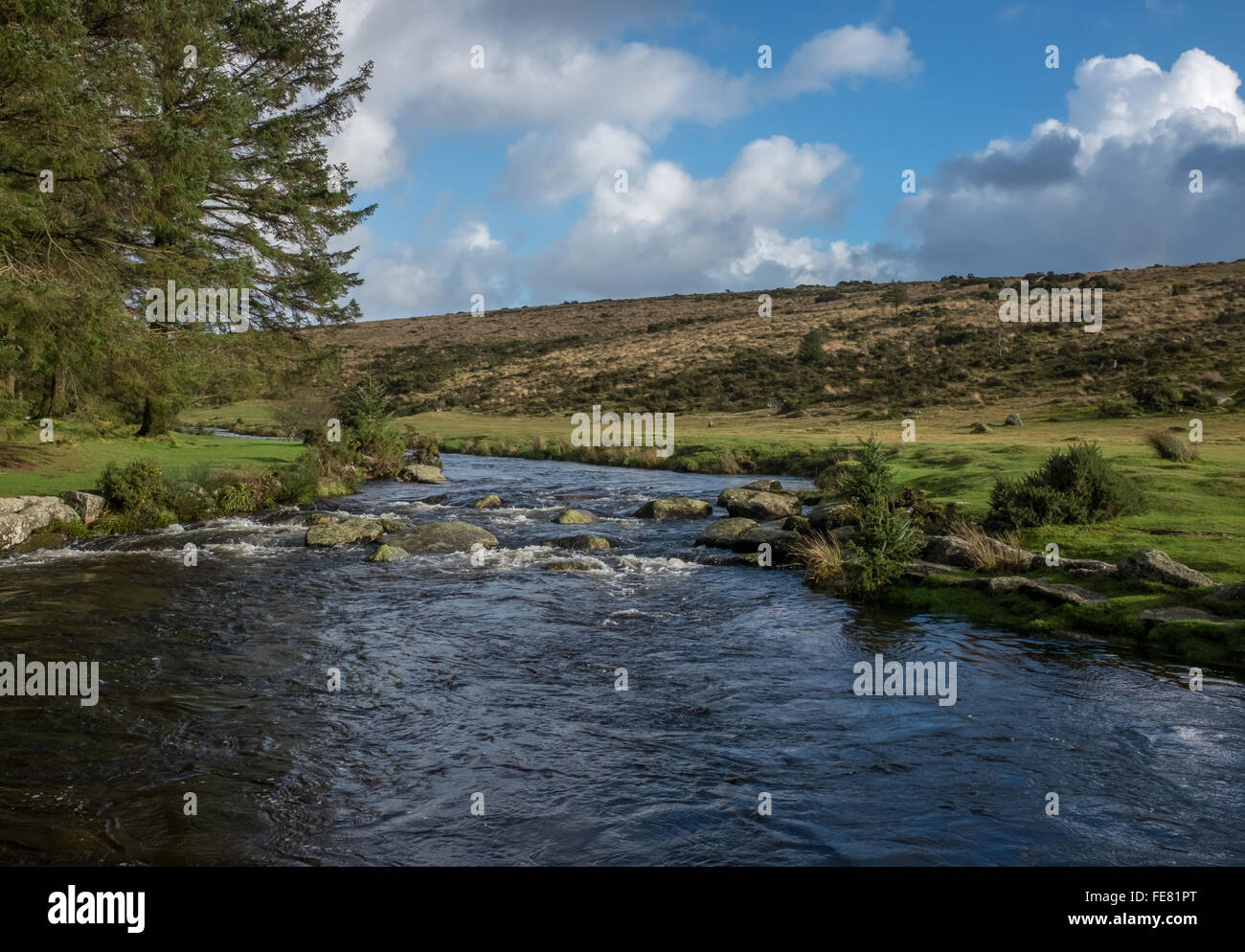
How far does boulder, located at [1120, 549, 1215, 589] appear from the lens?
13117mm

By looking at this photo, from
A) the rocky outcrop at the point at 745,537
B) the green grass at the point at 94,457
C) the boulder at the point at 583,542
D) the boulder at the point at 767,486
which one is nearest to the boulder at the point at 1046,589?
the rocky outcrop at the point at 745,537

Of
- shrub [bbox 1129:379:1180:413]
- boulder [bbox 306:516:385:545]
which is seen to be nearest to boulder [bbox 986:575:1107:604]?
boulder [bbox 306:516:385:545]

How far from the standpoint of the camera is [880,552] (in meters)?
16.0

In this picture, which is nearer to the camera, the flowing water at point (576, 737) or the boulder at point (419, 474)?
the flowing water at point (576, 737)

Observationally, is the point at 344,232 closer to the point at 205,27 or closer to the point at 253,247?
the point at 253,247

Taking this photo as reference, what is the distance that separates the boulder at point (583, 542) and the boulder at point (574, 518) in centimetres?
298

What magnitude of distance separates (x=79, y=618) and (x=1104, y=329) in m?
68.9

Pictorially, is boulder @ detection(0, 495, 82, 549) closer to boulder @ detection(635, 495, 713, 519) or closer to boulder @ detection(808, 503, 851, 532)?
boulder @ detection(635, 495, 713, 519)

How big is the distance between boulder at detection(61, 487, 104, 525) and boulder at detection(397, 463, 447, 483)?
15.0 metres

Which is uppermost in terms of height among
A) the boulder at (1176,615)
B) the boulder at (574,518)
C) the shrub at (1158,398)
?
the shrub at (1158,398)

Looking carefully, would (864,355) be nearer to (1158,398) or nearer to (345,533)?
(1158,398)

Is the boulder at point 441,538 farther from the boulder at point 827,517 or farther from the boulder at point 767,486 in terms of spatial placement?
the boulder at point 767,486

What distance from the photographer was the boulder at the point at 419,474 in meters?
→ 36.0

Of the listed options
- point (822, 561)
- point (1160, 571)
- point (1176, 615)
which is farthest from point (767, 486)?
point (1176, 615)
